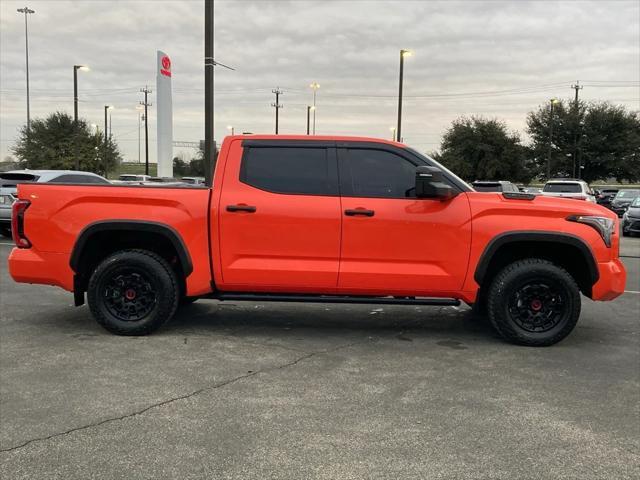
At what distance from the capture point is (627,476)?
3.02 meters

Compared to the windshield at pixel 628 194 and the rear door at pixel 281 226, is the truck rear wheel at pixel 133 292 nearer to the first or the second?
the rear door at pixel 281 226

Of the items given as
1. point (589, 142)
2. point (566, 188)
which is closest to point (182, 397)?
point (566, 188)

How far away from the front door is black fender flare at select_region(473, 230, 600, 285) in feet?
0.57

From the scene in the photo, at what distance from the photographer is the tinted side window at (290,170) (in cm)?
547

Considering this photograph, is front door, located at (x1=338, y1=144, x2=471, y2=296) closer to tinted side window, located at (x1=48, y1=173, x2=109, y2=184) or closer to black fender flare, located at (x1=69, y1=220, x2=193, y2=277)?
black fender flare, located at (x1=69, y1=220, x2=193, y2=277)

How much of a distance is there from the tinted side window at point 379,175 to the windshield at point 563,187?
16.7m

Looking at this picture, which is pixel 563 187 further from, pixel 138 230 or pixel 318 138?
pixel 138 230

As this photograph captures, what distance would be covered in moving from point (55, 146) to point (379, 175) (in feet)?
147

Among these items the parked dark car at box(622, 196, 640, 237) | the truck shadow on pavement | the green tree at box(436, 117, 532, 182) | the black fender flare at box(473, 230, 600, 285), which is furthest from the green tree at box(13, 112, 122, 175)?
the black fender flare at box(473, 230, 600, 285)

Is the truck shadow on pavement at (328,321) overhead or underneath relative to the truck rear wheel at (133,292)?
underneath

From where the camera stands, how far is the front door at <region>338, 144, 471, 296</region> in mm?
5305

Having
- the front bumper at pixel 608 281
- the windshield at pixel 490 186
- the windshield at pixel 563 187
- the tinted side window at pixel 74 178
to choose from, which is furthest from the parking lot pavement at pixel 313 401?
the windshield at pixel 563 187

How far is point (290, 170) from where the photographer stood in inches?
218

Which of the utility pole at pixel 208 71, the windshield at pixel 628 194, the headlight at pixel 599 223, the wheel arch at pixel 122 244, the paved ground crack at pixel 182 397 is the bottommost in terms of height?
the paved ground crack at pixel 182 397
